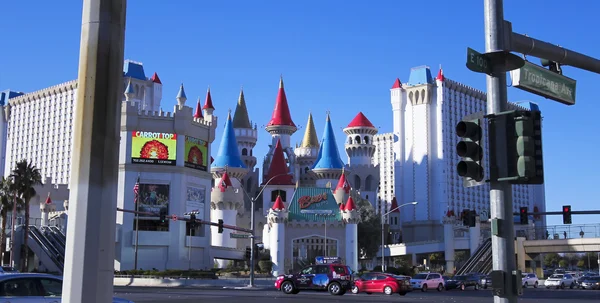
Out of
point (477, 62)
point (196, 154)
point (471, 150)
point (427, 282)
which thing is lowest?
point (427, 282)

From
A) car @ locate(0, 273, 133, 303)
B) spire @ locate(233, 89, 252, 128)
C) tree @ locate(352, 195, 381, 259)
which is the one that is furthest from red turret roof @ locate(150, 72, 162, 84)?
car @ locate(0, 273, 133, 303)

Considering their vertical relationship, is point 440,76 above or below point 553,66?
above

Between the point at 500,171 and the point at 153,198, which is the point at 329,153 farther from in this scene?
the point at 500,171

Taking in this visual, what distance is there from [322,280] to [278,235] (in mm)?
37575

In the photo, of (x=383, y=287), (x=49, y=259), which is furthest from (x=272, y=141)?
(x=383, y=287)

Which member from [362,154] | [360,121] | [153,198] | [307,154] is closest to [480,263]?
[153,198]

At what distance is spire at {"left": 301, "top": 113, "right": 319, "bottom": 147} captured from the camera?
134000 millimetres

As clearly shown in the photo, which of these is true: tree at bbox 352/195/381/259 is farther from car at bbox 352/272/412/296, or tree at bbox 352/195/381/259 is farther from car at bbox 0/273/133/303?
car at bbox 0/273/133/303

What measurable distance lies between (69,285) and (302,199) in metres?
66.4

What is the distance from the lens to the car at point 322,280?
34.7 meters

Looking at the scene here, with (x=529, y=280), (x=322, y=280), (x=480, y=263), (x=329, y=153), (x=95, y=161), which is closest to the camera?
(x=95, y=161)

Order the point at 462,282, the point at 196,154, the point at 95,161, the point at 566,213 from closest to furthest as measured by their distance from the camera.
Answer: the point at 95,161 → the point at 566,213 → the point at 462,282 → the point at 196,154

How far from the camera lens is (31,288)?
1379 cm

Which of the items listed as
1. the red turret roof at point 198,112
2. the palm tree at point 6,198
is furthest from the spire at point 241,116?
the palm tree at point 6,198
